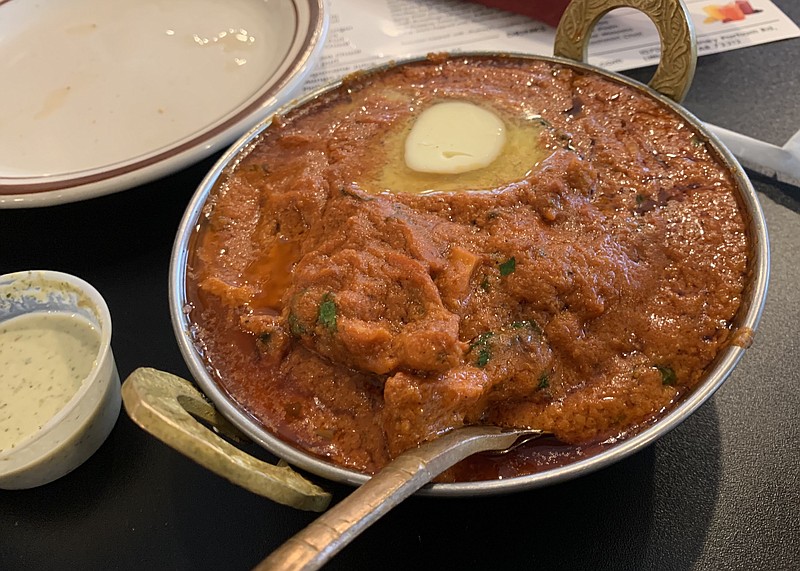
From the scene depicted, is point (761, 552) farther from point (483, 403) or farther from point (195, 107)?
point (195, 107)

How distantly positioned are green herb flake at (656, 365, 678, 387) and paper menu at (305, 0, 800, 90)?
138cm

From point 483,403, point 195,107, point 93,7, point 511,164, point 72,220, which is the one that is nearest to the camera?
point 483,403

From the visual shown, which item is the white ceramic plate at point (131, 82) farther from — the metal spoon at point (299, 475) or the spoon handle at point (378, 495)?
the spoon handle at point (378, 495)

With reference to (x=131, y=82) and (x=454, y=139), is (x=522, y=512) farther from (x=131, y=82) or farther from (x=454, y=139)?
(x=131, y=82)

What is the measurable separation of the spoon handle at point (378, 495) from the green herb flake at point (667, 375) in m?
0.24

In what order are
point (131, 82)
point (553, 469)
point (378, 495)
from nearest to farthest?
point (378, 495) → point (553, 469) → point (131, 82)

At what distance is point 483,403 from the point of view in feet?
3.31

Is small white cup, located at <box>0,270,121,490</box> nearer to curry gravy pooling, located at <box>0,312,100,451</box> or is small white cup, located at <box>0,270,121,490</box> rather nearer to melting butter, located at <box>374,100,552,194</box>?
curry gravy pooling, located at <box>0,312,100,451</box>

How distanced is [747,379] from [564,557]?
2.05 ft

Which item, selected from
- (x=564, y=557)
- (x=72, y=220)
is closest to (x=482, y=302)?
(x=564, y=557)

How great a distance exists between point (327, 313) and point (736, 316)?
2.34 feet

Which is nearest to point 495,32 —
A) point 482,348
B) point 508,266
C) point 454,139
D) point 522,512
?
point 454,139

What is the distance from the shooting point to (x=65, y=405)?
124 cm

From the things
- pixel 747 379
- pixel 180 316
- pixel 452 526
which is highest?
pixel 180 316
